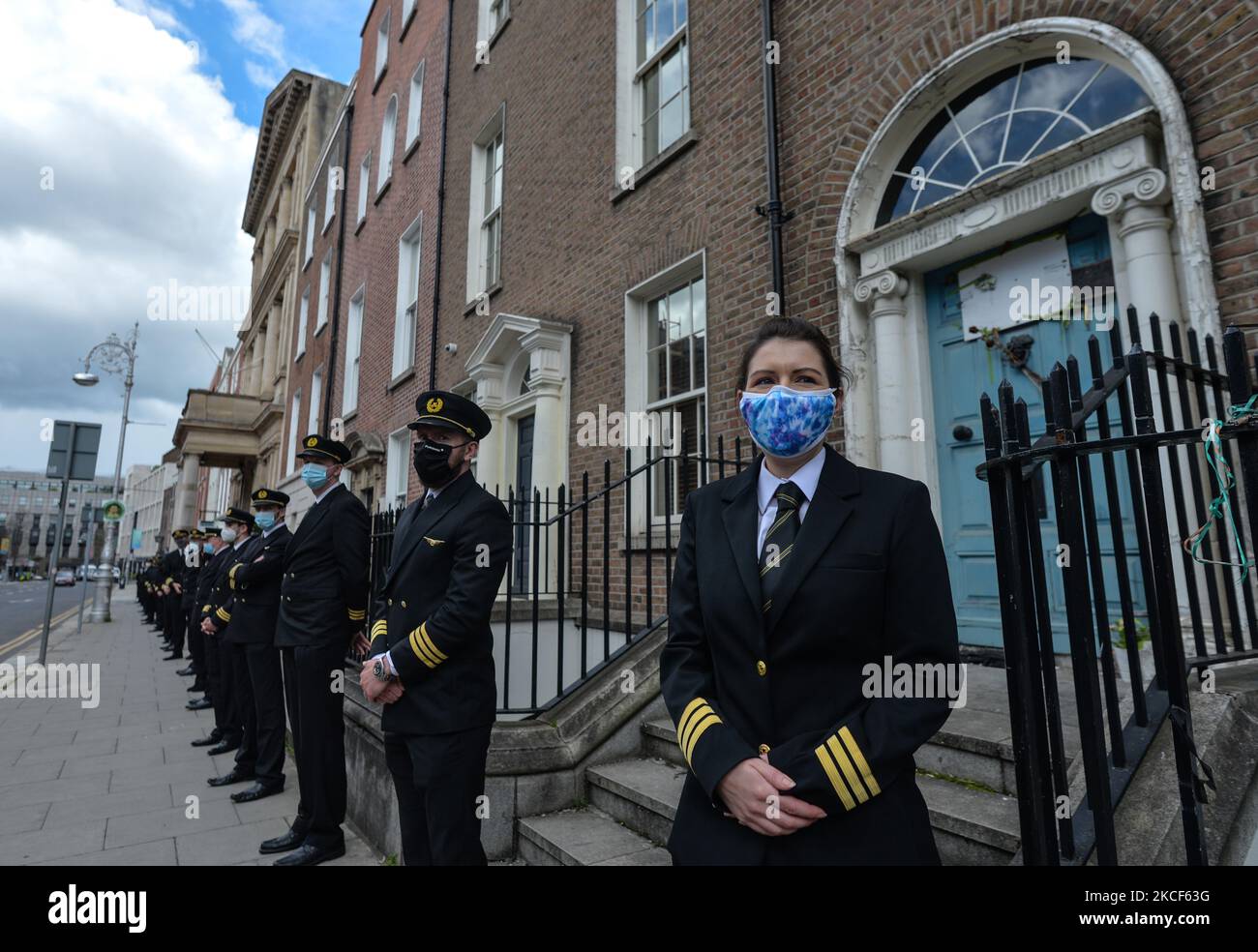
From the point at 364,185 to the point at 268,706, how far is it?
49.3ft

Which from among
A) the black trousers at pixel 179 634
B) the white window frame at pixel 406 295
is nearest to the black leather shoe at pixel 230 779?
the white window frame at pixel 406 295

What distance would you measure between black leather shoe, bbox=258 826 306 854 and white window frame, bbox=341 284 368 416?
12.5m

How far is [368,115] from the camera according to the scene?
1697 centimetres

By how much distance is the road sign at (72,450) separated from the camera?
10.9 metres

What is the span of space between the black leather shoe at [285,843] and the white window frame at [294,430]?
16.9 metres

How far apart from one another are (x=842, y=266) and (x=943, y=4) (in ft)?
5.65

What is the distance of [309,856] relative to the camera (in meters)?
3.79

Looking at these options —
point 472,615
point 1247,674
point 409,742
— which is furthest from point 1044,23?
point 409,742

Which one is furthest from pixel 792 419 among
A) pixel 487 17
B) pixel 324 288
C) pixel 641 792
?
pixel 324 288

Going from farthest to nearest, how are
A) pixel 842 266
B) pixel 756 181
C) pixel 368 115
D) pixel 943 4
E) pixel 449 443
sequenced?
pixel 368 115 → pixel 756 181 → pixel 842 266 → pixel 943 4 → pixel 449 443

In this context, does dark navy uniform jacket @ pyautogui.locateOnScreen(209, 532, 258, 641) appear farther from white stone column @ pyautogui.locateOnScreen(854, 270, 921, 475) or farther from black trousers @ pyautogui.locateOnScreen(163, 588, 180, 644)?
black trousers @ pyautogui.locateOnScreen(163, 588, 180, 644)

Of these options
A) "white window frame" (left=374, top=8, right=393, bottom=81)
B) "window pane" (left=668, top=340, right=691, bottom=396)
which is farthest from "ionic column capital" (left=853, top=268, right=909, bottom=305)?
"white window frame" (left=374, top=8, right=393, bottom=81)

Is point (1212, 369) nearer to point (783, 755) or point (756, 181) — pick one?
point (783, 755)

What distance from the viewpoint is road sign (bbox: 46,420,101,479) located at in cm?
1089
